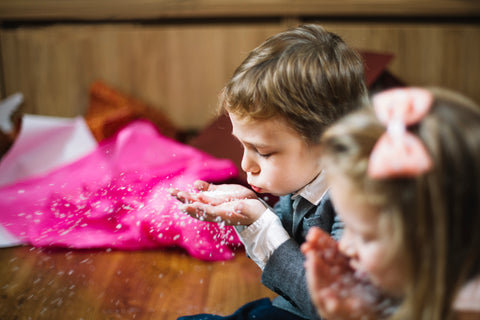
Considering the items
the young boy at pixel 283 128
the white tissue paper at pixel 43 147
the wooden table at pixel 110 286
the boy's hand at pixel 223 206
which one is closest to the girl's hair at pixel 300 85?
the young boy at pixel 283 128

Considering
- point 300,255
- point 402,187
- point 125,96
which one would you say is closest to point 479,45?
point 125,96

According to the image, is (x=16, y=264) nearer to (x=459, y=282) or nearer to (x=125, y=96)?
(x=459, y=282)

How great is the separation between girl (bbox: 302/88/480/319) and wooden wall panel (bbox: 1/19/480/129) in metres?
1.27

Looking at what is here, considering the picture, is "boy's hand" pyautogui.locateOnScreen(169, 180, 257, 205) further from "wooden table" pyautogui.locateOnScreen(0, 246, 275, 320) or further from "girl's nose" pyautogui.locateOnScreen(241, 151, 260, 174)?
"wooden table" pyautogui.locateOnScreen(0, 246, 275, 320)

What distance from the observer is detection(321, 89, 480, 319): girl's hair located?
0.46 metres

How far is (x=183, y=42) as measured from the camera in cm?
177

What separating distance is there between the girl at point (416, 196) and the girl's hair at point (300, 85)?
0.19m

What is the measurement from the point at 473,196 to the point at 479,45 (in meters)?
1.44

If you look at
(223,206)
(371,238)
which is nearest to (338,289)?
(371,238)

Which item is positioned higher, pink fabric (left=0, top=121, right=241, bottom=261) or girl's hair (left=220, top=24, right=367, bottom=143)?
girl's hair (left=220, top=24, right=367, bottom=143)

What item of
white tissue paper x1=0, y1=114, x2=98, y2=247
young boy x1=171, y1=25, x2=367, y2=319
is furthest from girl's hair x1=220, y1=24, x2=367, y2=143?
white tissue paper x1=0, y1=114, x2=98, y2=247

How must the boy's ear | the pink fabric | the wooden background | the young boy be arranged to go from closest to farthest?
the young boy < the pink fabric < the boy's ear < the wooden background

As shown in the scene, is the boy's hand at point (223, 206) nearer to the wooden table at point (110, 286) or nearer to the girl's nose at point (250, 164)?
the girl's nose at point (250, 164)

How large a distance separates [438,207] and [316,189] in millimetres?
301
